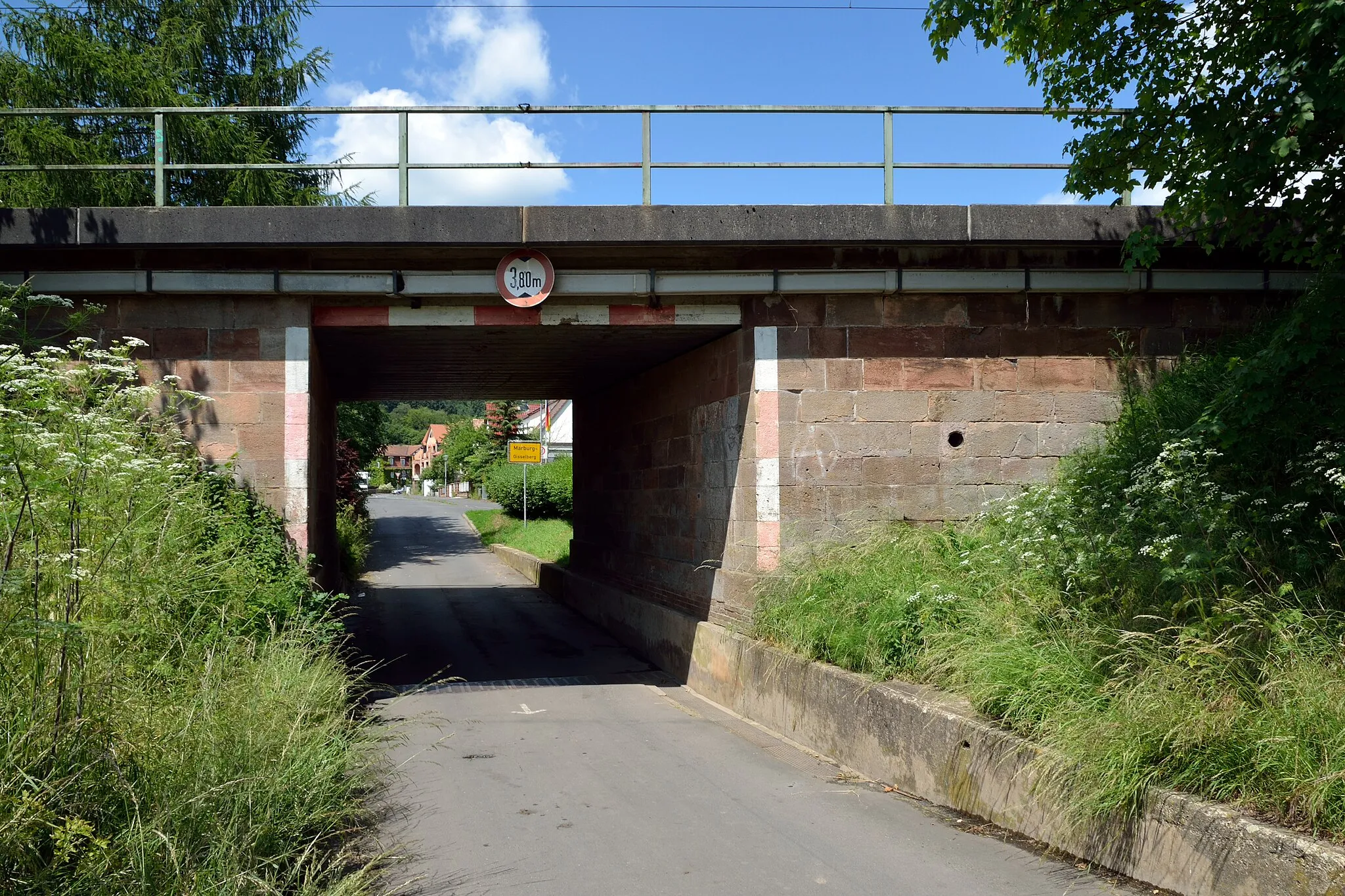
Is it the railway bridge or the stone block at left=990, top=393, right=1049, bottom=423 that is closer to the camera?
the railway bridge

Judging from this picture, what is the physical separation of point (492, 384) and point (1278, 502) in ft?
41.5

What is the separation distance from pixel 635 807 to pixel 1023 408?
5.39 metres

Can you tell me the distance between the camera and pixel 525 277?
9.64m

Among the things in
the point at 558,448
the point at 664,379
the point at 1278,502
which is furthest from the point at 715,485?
the point at 558,448

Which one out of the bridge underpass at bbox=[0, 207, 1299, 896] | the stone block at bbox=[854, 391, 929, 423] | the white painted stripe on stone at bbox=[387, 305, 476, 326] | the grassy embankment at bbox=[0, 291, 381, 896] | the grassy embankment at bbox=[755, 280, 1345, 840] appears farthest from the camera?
the white painted stripe on stone at bbox=[387, 305, 476, 326]

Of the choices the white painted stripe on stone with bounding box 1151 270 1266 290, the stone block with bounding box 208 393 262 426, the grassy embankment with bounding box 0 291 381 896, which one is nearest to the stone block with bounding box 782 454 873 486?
the white painted stripe on stone with bounding box 1151 270 1266 290

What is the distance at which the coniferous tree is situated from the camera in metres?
20.7

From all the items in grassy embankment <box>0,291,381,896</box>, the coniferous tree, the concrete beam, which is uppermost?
the coniferous tree

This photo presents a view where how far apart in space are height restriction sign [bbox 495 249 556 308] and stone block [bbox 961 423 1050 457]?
407 cm

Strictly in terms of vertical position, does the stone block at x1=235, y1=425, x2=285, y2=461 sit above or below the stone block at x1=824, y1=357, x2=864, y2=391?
below

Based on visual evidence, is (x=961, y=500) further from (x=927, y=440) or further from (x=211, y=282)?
(x=211, y=282)

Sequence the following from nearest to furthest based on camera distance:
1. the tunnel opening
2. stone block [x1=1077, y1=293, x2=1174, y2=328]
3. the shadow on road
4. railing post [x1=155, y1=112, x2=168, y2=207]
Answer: railing post [x1=155, y1=112, x2=168, y2=207] → stone block [x1=1077, y1=293, x2=1174, y2=328] → the tunnel opening → the shadow on road

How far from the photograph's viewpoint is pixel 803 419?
31.2 feet

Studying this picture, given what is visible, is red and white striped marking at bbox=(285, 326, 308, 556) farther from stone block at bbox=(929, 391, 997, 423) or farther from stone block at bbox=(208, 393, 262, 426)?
stone block at bbox=(929, 391, 997, 423)
